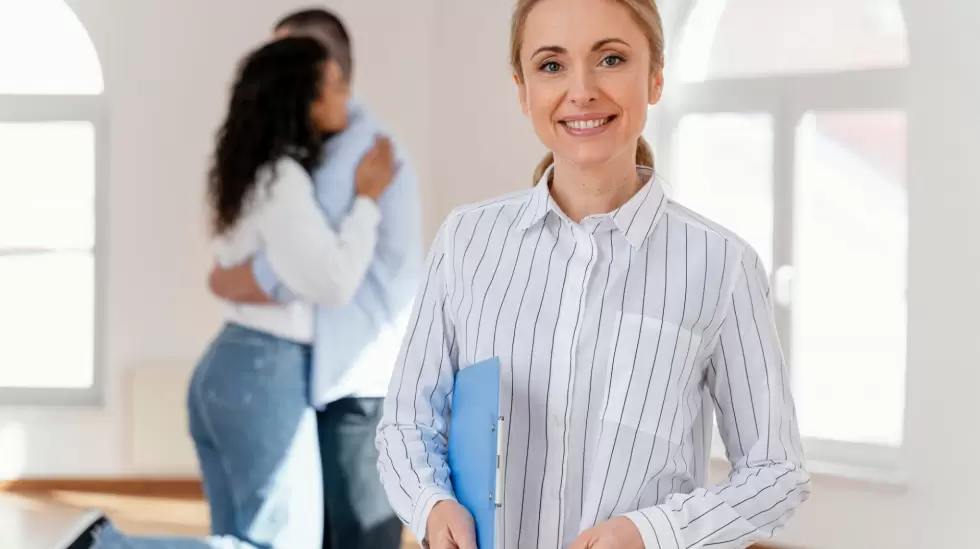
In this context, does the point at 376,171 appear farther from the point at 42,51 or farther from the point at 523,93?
the point at 42,51

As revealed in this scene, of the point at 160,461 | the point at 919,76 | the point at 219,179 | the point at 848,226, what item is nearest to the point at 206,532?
the point at 160,461

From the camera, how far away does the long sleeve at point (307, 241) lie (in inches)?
108

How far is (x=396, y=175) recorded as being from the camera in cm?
289

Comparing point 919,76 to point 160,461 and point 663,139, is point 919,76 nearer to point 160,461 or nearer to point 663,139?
point 663,139

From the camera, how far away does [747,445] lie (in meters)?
1.20

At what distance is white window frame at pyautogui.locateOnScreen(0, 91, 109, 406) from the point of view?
5.09 m

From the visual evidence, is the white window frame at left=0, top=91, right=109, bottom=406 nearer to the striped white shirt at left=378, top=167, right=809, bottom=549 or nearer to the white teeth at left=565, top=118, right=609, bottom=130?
the striped white shirt at left=378, top=167, right=809, bottom=549

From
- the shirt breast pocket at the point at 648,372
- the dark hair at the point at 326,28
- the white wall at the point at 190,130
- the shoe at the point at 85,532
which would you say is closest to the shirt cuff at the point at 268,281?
the dark hair at the point at 326,28

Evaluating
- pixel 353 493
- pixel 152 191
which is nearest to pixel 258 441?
pixel 353 493

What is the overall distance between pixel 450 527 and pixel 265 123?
1.90m

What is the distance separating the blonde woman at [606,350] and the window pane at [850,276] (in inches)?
119

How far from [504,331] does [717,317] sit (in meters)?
0.23

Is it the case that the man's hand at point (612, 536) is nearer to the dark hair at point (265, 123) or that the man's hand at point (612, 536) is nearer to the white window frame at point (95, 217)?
the dark hair at point (265, 123)

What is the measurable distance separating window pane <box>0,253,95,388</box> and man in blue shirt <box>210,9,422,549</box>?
2.62 meters
